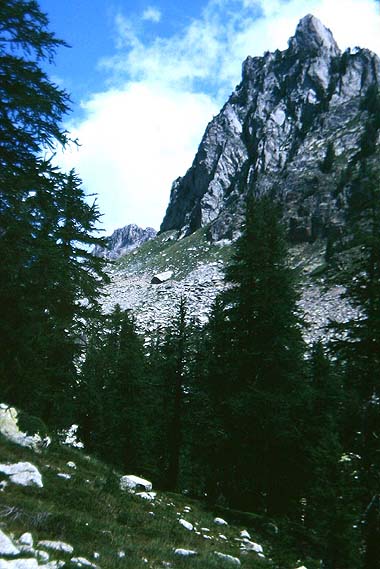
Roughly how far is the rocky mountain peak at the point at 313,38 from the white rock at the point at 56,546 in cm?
18543

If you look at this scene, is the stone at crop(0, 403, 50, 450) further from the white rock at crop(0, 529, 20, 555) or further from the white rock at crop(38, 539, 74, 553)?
the white rock at crop(0, 529, 20, 555)

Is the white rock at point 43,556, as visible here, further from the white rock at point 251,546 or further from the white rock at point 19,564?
the white rock at point 251,546

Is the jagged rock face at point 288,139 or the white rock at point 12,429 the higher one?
the jagged rock face at point 288,139

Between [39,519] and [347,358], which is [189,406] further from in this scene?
[39,519]

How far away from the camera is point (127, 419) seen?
28406mm

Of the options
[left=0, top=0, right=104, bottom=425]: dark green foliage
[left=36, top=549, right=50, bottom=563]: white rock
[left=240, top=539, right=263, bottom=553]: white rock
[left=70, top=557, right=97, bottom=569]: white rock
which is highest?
[left=0, top=0, right=104, bottom=425]: dark green foliage

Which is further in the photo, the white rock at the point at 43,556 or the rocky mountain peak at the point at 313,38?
the rocky mountain peak at the point at 313,38

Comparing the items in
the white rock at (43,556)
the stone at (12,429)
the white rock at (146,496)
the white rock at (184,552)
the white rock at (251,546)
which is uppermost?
the stone at (12,429)

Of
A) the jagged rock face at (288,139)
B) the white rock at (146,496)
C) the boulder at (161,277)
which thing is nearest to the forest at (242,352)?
the white rock at (146,496)

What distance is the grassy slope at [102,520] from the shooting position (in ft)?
18.6

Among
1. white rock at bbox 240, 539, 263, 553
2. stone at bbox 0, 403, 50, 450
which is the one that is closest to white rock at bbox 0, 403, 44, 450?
stone at bbox 0, 403, 50, 450

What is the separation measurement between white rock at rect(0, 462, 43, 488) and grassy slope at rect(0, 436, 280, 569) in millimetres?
228

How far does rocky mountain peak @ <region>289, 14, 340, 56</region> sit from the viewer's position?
161 metres

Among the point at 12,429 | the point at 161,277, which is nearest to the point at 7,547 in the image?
the point at 12,429
